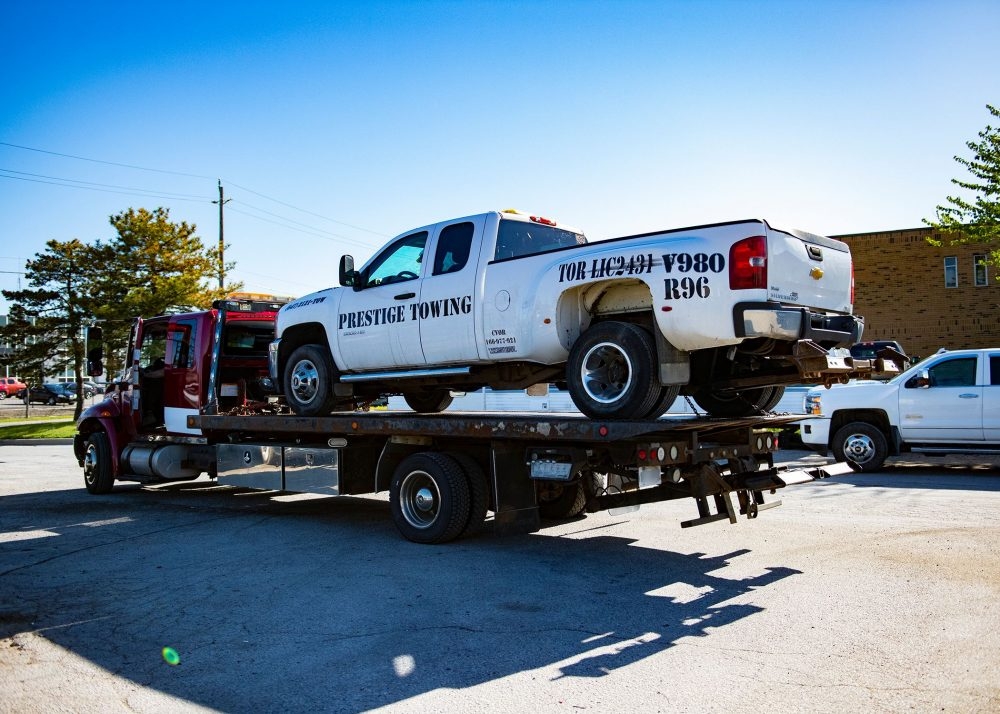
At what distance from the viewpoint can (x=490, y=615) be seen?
213 inches

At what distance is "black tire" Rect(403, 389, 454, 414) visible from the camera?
34.4 feet

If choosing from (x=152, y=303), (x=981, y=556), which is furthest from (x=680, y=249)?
(x=152, y=303)

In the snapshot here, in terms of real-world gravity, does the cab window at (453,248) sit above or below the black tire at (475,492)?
above

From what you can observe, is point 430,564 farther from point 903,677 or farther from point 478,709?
point 903,677

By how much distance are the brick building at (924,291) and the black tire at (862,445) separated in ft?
55.1

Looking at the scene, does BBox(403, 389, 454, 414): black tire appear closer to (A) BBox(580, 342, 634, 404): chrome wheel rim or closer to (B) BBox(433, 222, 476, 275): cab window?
(B) BBox(433, 222, 476, 275): cab window

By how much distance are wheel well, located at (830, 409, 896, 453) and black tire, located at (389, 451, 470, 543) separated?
7934 millimetres

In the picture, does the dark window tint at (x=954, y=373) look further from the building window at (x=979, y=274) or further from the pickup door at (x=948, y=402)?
the building window at (x=979, y=274)

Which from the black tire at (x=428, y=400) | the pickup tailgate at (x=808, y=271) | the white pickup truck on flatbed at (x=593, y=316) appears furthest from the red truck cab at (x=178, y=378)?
the pickup tailgate at (x=808, y=271)

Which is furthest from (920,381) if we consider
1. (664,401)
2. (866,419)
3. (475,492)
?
(475,492)

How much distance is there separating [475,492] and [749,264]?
10.0ft

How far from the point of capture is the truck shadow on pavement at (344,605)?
4426 mm

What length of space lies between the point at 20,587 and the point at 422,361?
3.77 m

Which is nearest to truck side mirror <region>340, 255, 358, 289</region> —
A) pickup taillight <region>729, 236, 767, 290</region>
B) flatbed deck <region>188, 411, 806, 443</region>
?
flatbed deck <region>188, 411, 806, 443</region>
